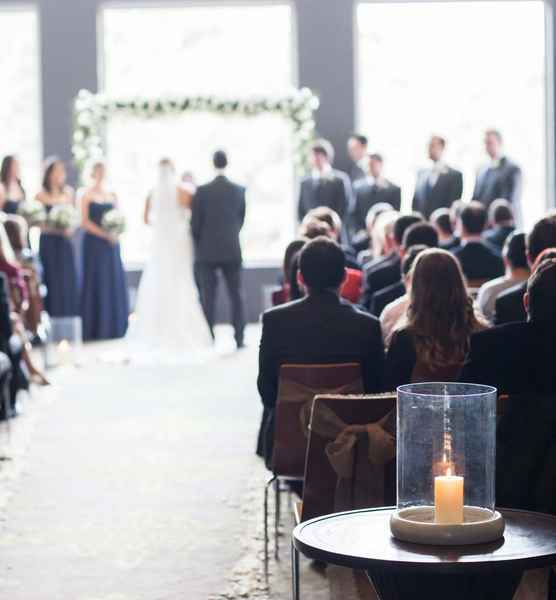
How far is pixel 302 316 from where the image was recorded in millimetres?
4387

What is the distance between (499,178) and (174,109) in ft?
11.9

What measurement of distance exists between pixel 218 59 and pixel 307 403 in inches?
409

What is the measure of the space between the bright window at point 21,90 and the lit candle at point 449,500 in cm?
1186

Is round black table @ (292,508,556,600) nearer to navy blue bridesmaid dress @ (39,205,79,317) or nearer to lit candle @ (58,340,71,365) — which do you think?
lit candle @ (58,340,71,365)

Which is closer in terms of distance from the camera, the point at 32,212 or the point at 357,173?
the point at 32,212

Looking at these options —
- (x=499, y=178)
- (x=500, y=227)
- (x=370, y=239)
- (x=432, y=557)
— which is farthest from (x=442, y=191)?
(x=432, y=557)

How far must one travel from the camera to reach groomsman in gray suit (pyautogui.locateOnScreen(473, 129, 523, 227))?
12.0 meters

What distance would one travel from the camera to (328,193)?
1236cm

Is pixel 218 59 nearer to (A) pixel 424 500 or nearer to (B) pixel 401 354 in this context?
(B) pixel 401 354

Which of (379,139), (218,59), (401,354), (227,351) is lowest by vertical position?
(227,351)

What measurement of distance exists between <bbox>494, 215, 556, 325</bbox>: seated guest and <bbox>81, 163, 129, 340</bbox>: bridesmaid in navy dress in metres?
7.18

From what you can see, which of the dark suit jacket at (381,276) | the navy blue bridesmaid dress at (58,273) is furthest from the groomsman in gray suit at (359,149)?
the dark suit jacket at (381,276)

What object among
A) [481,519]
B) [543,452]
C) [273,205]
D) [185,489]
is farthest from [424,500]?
[273,205]

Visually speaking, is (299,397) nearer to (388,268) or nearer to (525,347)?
(525,347)
